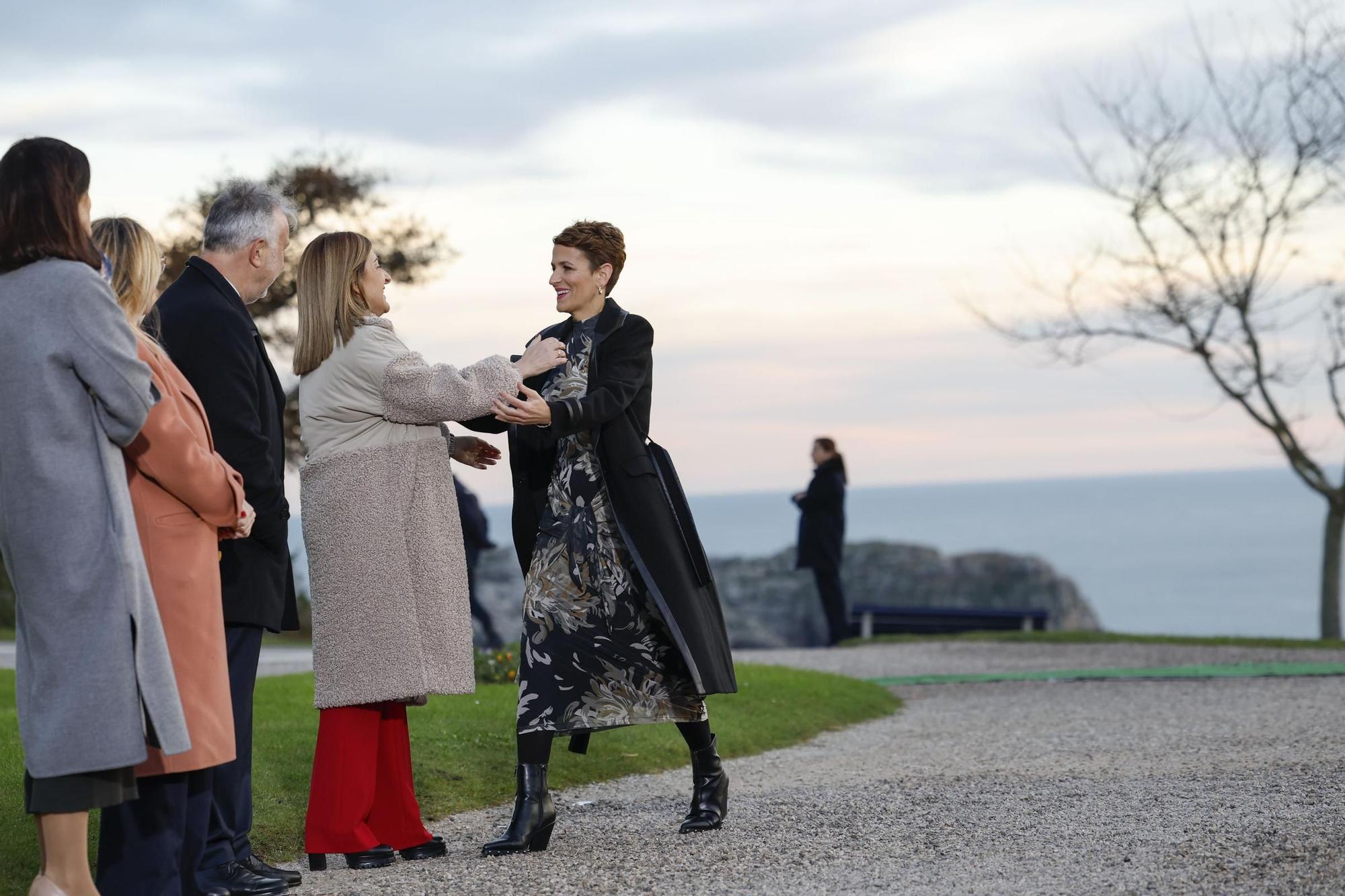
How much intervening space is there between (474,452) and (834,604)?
12.5 meters

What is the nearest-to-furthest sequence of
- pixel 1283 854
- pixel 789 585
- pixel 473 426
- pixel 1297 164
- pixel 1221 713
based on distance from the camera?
1. pixel 1283 854
2. pixel 473 426
3. pixel 1221 713
4. pixel 1297 164
5. pixel 789 585

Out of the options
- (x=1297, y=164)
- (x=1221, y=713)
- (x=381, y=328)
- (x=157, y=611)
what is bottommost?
(x=1221, y=713)

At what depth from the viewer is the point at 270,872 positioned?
4.68 metres

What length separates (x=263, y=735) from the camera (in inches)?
289

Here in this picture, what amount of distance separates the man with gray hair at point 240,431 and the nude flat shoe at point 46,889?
62 centimetres

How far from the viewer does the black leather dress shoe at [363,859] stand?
498 cm

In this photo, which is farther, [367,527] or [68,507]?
[367,527]

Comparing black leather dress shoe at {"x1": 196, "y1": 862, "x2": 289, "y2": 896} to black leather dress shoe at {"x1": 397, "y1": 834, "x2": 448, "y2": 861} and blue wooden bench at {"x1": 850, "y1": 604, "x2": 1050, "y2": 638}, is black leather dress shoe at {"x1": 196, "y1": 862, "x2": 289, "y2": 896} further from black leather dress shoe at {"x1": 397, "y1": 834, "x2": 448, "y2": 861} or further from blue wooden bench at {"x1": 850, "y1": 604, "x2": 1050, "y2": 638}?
blue wooden bench at {"x1": 850, "y1": 604, "x2": 1050, "y2": 638}

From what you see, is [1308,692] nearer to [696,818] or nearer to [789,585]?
[696,818]

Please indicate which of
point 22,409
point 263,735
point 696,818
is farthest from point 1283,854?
point 263,735

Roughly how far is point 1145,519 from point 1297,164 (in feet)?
617

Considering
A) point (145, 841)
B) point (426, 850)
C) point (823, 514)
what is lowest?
point (426, 850)

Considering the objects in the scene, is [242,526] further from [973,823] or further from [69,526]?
[973,823]

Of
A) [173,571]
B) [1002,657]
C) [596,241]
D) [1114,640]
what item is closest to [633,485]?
[596,241]
